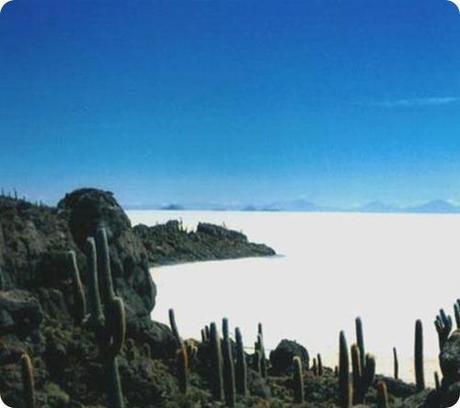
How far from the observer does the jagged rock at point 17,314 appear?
34.4ft

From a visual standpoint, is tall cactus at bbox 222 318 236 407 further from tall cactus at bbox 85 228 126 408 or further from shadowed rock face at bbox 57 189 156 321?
shadowed rock face at bbox 57 189 156 321

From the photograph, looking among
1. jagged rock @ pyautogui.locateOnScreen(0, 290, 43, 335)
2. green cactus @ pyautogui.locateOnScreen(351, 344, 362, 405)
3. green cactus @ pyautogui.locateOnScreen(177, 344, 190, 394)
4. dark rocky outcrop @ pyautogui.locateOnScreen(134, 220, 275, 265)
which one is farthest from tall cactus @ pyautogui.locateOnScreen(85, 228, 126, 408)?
dark rocky outcrop @ pyautogui.locateOnScreen(134, 220, 275, 265)

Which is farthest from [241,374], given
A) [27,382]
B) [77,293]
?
[27,382]

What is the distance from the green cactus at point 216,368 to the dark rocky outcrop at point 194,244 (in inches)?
716

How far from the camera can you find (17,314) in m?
10.7

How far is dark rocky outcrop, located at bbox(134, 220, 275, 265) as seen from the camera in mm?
31269

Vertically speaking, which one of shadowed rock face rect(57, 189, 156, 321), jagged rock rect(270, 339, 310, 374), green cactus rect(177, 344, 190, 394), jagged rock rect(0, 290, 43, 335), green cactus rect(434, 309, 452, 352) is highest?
shadowed rock face rect(57, 189, 156, 321)

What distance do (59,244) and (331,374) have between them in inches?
269

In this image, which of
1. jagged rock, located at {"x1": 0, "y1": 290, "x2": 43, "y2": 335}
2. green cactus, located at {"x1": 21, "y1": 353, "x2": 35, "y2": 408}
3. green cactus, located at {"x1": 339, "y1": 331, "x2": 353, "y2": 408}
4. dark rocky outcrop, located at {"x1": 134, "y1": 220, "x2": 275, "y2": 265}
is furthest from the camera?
dark rocky outcrop, located at {"x1": 134, "y1": 220, "x2": 275, "y2": 265}

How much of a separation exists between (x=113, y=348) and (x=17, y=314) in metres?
1.94

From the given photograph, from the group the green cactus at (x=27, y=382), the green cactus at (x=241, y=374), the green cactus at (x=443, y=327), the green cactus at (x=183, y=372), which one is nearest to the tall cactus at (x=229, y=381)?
the green cactus at (x=241, y=374)

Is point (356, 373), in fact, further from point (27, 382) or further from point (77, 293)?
point (27, 382)

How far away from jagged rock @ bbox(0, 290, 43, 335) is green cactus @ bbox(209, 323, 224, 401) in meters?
2.96

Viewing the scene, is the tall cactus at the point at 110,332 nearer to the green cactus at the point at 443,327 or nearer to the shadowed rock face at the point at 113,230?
the shadowed rock face at the point at 113,230
